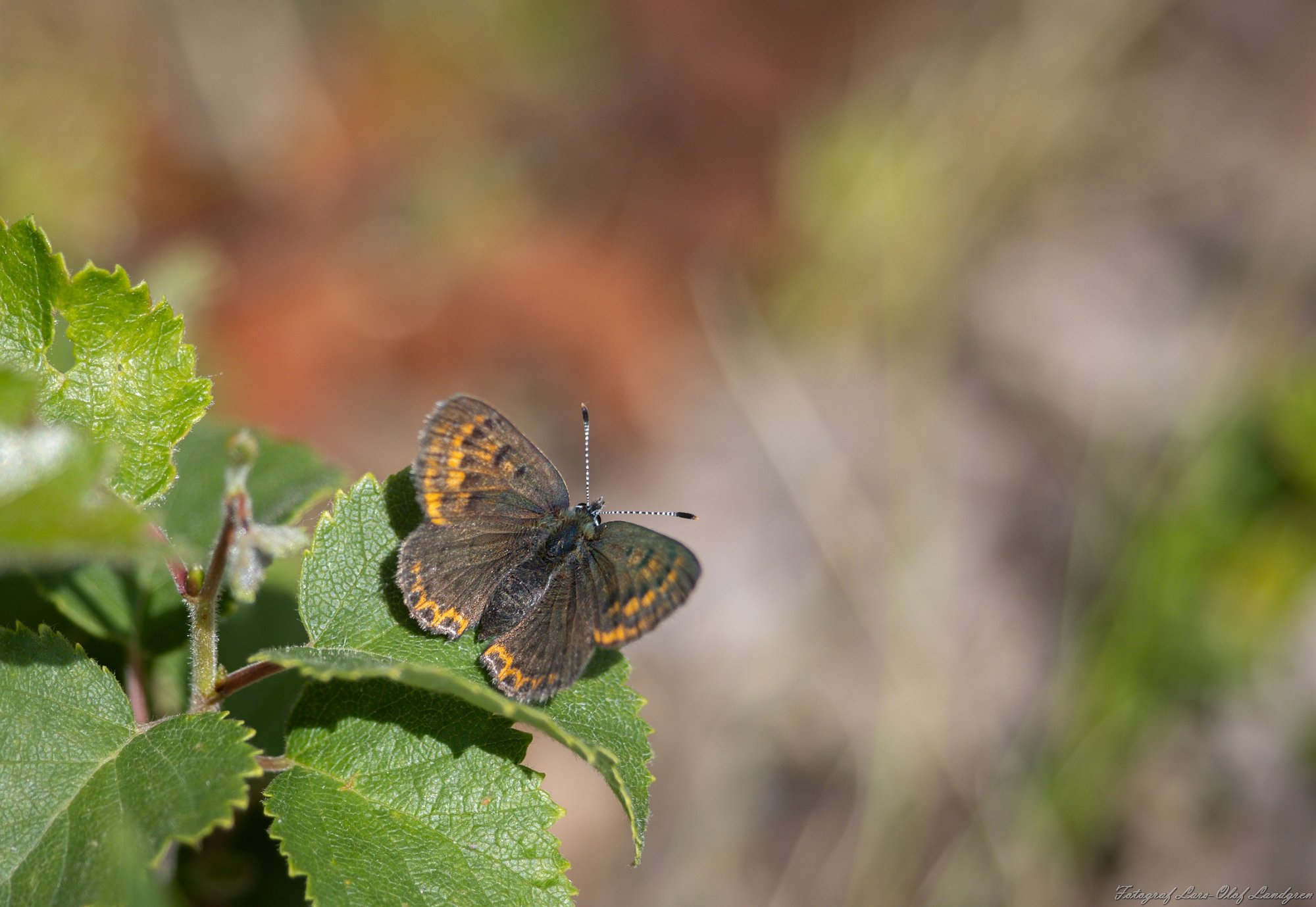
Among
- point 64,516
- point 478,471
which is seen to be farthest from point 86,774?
point 478,471

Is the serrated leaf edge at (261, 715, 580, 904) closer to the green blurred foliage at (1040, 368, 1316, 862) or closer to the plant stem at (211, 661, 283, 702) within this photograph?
the plant stem at (211, 661, 283, 702)

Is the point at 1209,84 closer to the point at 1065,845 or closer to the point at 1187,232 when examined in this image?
the point at 1187,232

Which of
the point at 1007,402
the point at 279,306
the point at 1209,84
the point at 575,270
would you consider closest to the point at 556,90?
the point at 575,270

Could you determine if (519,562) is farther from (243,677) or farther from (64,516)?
(64,516)

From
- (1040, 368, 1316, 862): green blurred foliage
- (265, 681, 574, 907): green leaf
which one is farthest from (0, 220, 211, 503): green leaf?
(1040, 368, 1316, 862): green blurred foliage

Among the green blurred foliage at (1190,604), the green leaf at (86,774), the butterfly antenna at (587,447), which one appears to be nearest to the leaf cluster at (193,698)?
the green leaf at (86,774)

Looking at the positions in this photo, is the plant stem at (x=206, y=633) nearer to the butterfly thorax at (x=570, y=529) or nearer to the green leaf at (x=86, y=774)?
the green leaf at (x=86, y=774)

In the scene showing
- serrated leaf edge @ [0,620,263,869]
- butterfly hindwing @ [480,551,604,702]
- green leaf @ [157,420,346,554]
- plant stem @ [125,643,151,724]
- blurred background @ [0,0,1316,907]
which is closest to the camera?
serrated leaf edge @ [0,620,263,869]
